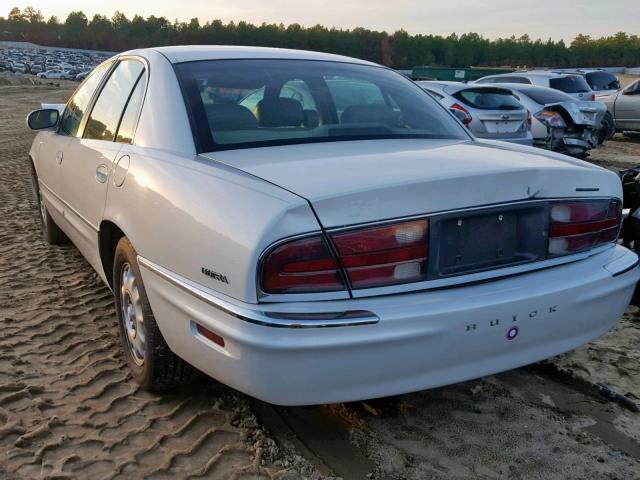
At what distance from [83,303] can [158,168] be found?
184 centimetres

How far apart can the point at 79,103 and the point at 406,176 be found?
2.92 metres

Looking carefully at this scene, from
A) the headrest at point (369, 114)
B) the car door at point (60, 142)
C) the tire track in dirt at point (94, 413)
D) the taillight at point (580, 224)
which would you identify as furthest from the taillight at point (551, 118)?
the tire track in dirt at point (94, 413)

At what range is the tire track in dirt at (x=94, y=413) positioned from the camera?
242 cm

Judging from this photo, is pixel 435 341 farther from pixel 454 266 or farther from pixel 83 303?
pixel 83 303

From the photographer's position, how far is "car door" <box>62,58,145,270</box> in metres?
3.22

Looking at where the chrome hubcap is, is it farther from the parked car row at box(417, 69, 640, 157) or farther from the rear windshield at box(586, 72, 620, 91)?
the rear windshield at box(586, 72, 620, 91)

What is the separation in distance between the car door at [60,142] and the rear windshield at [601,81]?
17.7m

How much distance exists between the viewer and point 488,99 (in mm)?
9773

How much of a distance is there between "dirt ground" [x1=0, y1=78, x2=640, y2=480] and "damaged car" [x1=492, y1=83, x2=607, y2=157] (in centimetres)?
709

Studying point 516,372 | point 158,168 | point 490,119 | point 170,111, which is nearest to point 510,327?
point 516,372

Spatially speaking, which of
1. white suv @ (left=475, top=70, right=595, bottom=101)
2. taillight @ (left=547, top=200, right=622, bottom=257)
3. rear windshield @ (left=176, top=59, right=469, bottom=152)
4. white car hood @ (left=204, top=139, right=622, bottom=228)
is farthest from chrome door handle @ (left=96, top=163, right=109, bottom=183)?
white suv @ (left=475, top=70, right=595, bottom=101)

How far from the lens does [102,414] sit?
278 cm

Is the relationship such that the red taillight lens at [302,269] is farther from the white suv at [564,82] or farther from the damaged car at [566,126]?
the white suv at [564,82]

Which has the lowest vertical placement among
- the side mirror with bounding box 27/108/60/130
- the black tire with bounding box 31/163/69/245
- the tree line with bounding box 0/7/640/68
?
the black tire with bounding box 31/163/69/245
